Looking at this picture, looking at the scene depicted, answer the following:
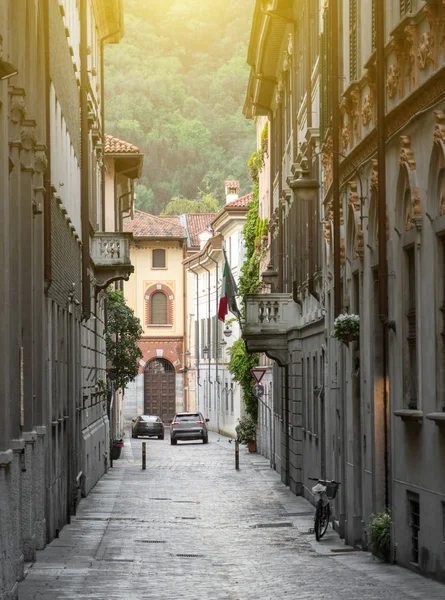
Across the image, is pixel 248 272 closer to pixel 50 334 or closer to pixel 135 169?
pixel 135 169

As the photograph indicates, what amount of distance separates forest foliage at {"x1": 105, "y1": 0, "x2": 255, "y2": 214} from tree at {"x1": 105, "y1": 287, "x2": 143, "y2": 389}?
84274 mm

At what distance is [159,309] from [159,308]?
0.06 meters

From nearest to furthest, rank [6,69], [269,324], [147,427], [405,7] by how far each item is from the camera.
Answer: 1. [6,69]
2. [405,7]
3. [269,324]
4. [147,427]

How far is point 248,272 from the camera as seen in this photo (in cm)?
5200

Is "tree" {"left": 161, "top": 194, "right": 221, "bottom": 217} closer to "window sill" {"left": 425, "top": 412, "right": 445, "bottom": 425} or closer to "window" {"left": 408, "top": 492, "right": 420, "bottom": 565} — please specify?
"window" {"left": 408, "top": 492, "right": 420, "bottom": 565}

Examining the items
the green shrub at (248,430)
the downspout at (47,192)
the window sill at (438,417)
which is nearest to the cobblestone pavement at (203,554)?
the window sill at (438,417)

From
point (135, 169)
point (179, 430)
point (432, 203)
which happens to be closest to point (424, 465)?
point (432, 203)

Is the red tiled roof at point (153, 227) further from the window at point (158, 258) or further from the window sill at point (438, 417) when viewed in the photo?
the window sill at point (438, 417)

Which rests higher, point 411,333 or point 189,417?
point 411,333

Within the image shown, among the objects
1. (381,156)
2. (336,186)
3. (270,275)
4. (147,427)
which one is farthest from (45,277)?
(147,427)

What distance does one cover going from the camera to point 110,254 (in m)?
37.8

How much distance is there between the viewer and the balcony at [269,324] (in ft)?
116

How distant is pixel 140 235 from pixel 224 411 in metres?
22.4

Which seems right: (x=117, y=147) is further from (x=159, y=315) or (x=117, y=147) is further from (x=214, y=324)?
(x=159, y=315)
